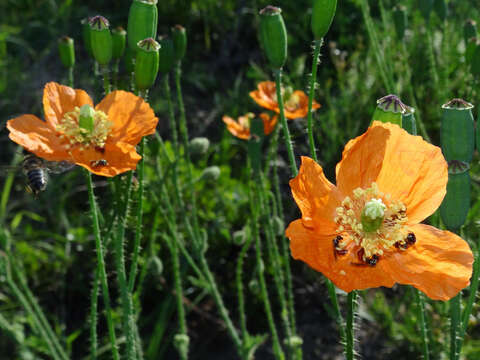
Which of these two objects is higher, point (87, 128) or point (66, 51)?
point (66, 51)

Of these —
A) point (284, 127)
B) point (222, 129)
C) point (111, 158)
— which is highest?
point (284, 127)

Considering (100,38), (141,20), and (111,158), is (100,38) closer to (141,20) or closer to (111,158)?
(141,20)

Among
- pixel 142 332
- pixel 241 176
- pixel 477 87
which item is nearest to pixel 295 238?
pixel 477 87

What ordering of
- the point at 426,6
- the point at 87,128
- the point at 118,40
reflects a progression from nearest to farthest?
the point at 87,128 < the point at 118,40 < the point at 426,6

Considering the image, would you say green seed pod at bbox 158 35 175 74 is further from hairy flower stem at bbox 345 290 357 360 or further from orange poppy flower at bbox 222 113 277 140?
hairy flower stem at bbox 345 290 357 360

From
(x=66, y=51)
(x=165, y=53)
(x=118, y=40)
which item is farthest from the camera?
(x=66, y=51)

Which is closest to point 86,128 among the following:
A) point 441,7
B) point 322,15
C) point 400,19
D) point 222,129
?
→ point 322,15

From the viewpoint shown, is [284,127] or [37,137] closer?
[284,127]

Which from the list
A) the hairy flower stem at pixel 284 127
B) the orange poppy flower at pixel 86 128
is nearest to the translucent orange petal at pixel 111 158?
the orange poppy flower at pixel 86 128
